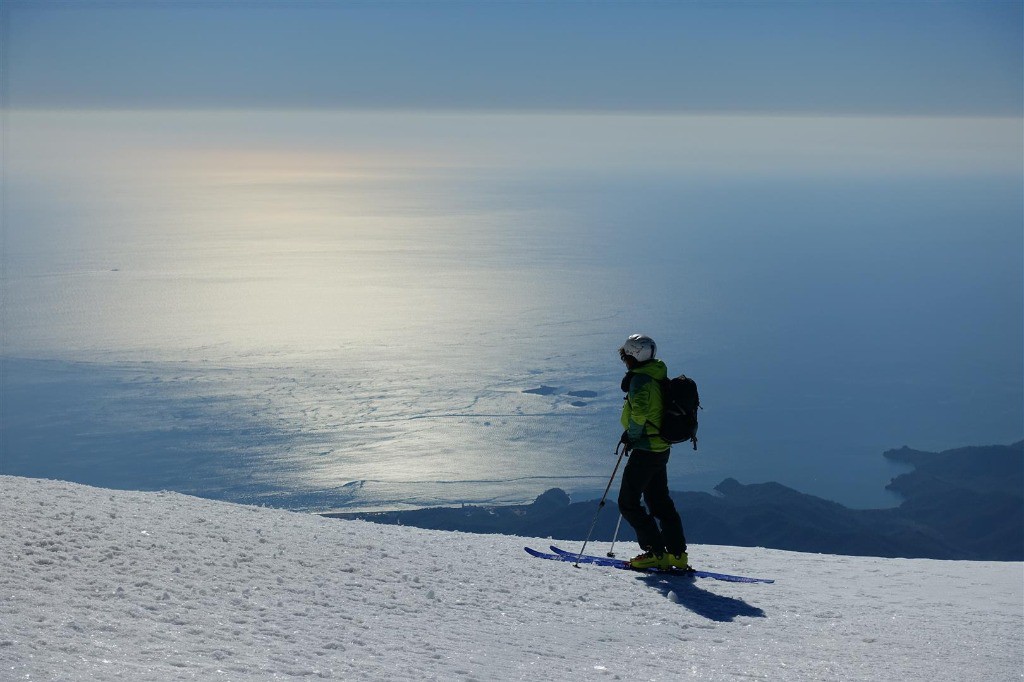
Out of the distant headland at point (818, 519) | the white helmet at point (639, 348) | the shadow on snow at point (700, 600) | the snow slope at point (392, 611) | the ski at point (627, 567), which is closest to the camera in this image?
the snow slope at point (392, 611)

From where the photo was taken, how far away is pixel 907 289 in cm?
6178

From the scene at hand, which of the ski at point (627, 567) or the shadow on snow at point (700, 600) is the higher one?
the ski at point (627, 567)

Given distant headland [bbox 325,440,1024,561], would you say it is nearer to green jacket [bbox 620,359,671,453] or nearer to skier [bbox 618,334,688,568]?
skier [bbox 618,334,688,568]

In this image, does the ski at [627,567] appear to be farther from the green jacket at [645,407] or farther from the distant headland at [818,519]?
the distant headland at [818,519]

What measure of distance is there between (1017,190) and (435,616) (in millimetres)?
210527

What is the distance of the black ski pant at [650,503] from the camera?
5.48 meters

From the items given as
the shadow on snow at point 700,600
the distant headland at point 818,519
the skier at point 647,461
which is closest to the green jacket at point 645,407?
the skier at point 647,461

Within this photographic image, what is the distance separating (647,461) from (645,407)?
1.24 feet

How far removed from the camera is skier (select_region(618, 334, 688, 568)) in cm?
532

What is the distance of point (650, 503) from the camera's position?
5.63 m

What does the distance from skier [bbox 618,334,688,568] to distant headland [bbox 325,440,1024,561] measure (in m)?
10.6

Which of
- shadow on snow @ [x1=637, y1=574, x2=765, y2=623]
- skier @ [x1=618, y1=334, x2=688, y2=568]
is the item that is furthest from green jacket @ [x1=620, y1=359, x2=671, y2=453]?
shadow on snow @ [x1=637, y1=574, x2=765, y2=623]

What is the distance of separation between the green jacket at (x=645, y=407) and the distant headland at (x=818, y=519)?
35.8 feet

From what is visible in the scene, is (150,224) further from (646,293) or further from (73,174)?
(73,174)
